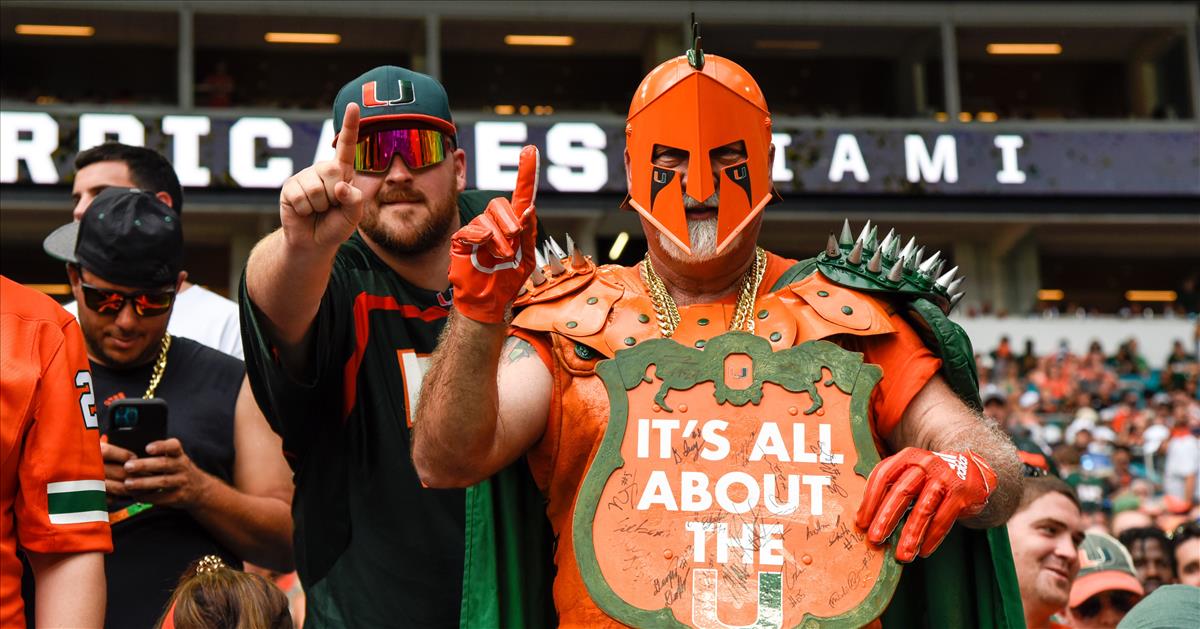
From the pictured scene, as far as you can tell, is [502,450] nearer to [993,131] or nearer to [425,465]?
[425,465]

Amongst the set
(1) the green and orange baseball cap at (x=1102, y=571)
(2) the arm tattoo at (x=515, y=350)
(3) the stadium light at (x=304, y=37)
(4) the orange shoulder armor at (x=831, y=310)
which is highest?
(3) the stadium light at (x=304, y=37)

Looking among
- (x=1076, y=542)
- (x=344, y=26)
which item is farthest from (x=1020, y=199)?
(x=1076, y=542)

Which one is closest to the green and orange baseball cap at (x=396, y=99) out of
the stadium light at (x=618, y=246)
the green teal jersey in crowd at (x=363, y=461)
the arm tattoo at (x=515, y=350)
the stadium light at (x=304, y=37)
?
the green teal jersey in crowd at (x=363, y=461)

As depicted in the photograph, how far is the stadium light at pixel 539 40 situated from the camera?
84.3 ft

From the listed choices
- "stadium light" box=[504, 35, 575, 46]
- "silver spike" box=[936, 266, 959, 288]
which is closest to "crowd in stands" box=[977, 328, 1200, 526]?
"silver spike" box=[936, 266, 959, 288]

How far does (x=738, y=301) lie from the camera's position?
3.43 metres

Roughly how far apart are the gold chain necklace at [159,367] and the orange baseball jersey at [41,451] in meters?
1.01

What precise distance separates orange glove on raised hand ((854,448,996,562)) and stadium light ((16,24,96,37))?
936 inches

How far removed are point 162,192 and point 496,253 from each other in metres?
2.30

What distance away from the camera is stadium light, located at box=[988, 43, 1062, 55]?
88.2 ft

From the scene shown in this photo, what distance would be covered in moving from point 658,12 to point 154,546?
2151cm

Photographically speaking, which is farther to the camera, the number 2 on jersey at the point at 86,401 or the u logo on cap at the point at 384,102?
the u logo on cap at the point at 384,102

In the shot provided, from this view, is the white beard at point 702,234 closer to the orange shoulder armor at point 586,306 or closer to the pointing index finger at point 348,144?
the orange shoulder armor at point 586,306
